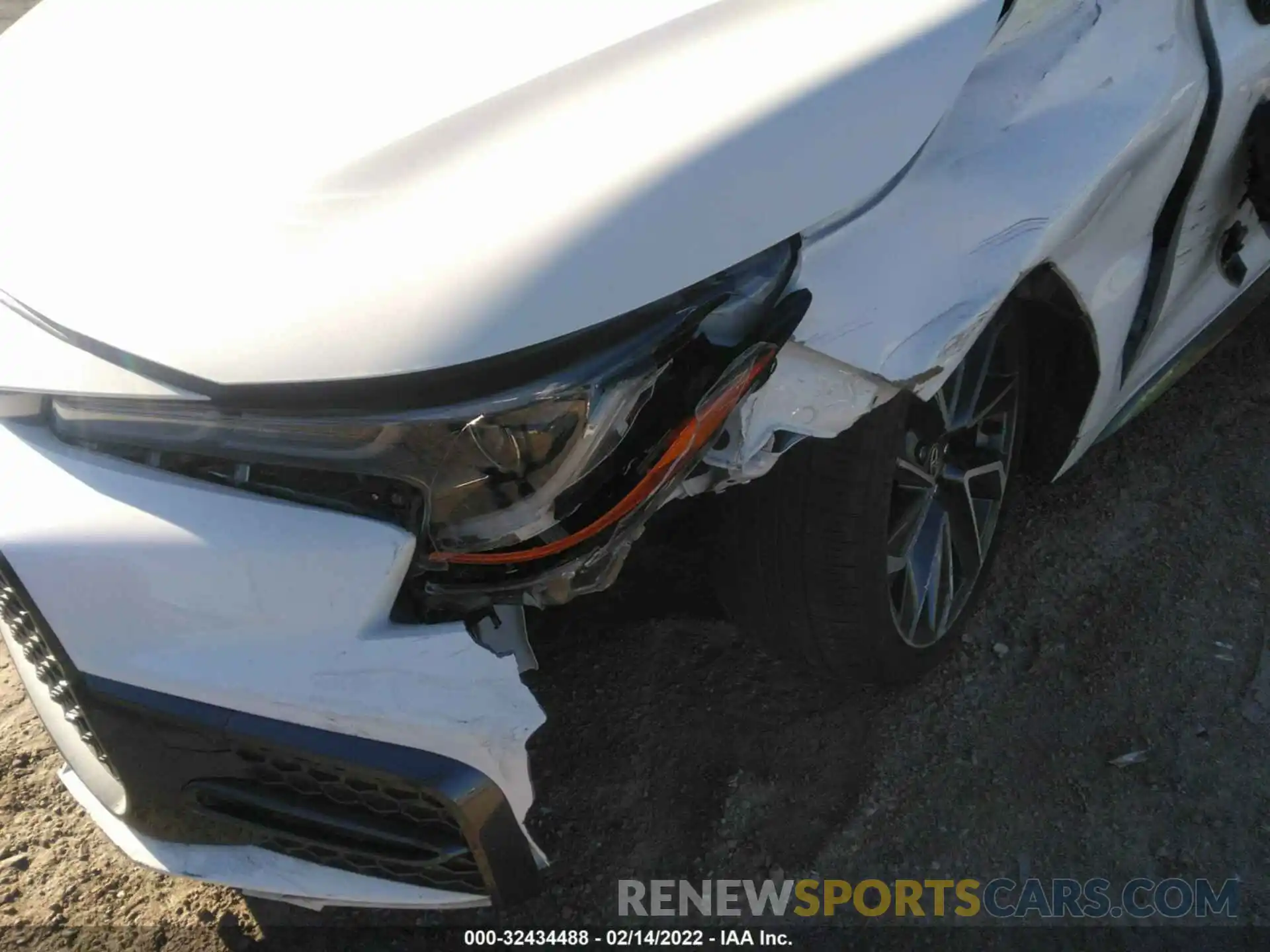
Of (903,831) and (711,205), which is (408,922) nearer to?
(903,831)

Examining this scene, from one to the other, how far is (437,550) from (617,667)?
1055 mm

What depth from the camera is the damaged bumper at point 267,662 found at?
133 cm

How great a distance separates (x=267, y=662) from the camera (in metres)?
1.33

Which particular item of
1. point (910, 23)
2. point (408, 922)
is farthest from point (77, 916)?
point (910, 23)

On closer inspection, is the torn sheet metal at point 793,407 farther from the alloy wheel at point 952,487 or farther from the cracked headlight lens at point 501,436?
the alloy wheel at point 952,487

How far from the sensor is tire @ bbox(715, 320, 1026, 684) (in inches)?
70.3

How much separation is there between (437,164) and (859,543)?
92 cm

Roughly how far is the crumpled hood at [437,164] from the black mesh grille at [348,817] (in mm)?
506

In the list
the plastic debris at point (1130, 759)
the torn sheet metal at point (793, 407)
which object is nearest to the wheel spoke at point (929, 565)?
the plastic debris at point (1130, 759)

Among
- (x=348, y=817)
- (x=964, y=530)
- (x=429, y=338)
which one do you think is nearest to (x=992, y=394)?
(x=964, y=530)

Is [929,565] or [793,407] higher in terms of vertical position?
[793,407]

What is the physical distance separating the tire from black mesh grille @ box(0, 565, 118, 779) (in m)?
1.04

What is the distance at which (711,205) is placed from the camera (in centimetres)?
141

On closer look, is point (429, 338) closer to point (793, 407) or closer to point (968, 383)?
point (793, 407)
